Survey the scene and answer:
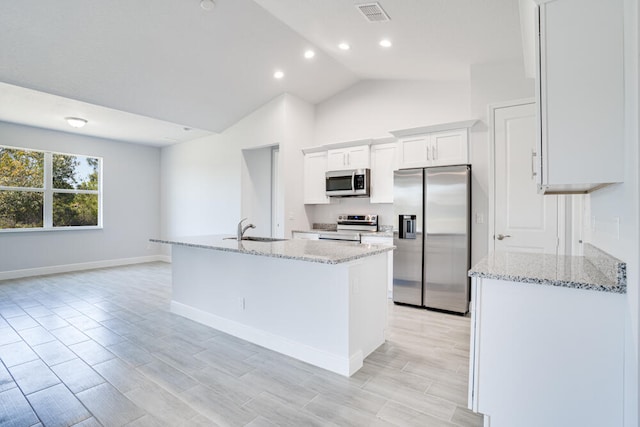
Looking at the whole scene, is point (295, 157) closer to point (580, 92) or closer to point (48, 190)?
point (580, 92)

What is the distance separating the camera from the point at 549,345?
1483 mm

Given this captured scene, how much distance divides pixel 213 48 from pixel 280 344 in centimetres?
364

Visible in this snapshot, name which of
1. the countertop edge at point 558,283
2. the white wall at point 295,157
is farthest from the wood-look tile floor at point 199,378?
the white wall at point 295,157

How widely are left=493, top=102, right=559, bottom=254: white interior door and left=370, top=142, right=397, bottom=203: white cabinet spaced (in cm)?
142

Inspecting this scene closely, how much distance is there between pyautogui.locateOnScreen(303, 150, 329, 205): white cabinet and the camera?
17.8 ft

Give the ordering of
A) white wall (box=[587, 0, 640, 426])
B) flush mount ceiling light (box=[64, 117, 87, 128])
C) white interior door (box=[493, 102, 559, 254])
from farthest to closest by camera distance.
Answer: flush mount ceiling light (box=[64, 117, 87, 128])
white interior door (box=[493, 102, 559, 254])
white wall (box=[587, 0, 640, 426])

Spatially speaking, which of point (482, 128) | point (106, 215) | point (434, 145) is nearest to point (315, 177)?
point (434, 145)

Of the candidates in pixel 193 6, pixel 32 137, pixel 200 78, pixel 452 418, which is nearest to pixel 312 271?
pixel 452 418

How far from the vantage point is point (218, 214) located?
254 inches

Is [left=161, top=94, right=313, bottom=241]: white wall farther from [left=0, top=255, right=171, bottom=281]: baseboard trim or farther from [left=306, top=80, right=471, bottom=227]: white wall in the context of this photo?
[left=0, top=255, right=171, bottom=281]: baseboard trim

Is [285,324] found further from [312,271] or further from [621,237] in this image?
[621,237]

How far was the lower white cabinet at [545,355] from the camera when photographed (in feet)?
4.52

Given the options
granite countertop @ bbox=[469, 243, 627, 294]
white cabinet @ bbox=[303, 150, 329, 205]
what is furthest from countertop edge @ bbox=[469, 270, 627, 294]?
white cabinet @ bbox=[303, 150, 329, 205]

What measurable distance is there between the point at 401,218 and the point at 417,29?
2.20 m
